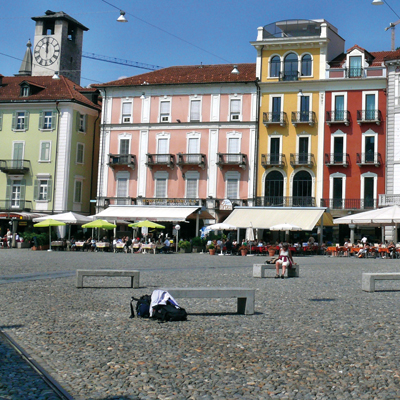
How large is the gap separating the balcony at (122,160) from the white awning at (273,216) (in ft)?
33.0

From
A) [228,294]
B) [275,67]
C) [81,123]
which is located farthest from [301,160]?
[228,294]

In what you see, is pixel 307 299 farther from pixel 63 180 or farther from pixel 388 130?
pixel 63 180

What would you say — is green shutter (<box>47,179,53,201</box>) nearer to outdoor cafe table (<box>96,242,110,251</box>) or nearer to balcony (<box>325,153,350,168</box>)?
outdoor cafe table (<box>96,242,110,251</box>)

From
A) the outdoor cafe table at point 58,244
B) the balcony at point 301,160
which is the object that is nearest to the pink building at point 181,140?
the balcony at point 301,160

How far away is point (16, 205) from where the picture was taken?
52750mm

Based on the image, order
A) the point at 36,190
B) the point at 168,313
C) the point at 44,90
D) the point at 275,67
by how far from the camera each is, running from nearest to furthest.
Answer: the point at 168,313
the point at 275,67
the point at 36,190
the point at 44,90

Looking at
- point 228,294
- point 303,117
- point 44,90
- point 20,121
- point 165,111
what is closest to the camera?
point 228,294

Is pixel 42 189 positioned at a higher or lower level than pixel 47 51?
lower

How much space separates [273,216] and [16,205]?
2175 centimetres

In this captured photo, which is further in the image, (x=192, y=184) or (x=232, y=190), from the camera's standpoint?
(x=192, y=184)

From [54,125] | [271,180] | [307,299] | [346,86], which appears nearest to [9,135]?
[54,125]

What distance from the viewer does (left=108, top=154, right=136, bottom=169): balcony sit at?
169 ft

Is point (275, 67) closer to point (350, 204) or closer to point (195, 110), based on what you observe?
point (195, 110)

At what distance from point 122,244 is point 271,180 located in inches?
506
